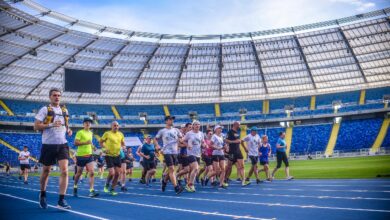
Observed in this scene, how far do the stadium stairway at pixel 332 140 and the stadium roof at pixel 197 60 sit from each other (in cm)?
711

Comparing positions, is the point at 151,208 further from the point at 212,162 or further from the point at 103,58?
the point at 103,58

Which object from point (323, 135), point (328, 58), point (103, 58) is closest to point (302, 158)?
point (323, 135)

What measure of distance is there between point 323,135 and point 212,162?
39.6m

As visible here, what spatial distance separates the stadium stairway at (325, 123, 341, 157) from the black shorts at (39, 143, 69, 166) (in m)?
41.2

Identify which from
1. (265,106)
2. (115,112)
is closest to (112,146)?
(115,112)

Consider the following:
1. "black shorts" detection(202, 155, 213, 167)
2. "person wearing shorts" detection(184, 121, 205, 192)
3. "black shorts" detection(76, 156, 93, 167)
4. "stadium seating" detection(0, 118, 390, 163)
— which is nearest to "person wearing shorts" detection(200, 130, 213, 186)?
"black shorts" detection(202, 155, 213, 167)

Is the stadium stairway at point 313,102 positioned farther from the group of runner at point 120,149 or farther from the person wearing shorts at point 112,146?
the person wearing shorts at point 112,146

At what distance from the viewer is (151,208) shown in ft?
27.5

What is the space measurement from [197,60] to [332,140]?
2138 centimetres

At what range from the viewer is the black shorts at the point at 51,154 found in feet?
25.8

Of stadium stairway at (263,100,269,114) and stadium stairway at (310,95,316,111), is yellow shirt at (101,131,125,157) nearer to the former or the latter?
stadium stairway at (263,100,269,114)

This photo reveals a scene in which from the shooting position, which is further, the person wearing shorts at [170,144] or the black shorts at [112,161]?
the black shorts at [112,161]

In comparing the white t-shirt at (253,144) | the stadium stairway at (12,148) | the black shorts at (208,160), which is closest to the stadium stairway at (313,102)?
the stadium stairway at (12,148)

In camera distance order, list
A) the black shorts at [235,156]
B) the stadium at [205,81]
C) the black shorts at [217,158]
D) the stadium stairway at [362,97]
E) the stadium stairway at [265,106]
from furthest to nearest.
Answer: the stadium stairway at [265,106]
the stadium stairway at [362,97]
the stadium at [205,81]
the black shorts at [217,158]
the black shorts at [235,156]
